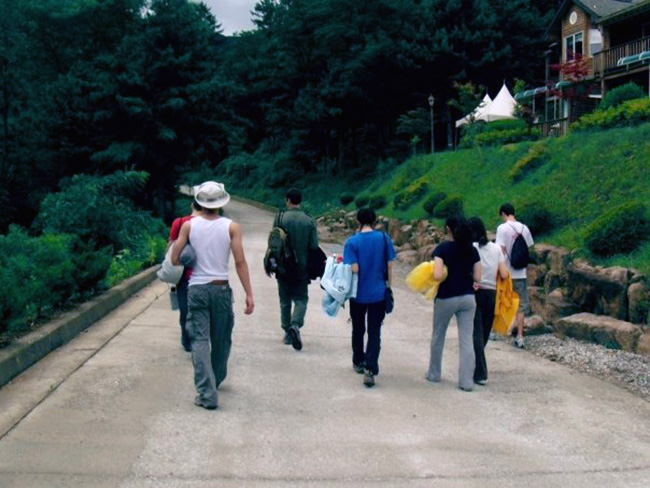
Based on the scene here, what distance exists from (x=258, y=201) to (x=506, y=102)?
28.6 m

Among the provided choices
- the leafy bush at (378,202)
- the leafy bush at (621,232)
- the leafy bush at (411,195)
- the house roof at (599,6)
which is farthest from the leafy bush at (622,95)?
the house roof at (599,6)

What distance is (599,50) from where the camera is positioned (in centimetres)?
3866

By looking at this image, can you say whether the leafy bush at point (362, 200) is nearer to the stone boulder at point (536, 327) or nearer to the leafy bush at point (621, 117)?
the leafy bush at point (621, 117)

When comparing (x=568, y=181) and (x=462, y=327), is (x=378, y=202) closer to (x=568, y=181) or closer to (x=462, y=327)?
(x=568, y=181)

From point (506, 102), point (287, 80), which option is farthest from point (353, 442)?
point (287, 80)

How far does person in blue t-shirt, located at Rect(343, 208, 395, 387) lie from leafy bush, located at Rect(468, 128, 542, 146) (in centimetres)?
2110

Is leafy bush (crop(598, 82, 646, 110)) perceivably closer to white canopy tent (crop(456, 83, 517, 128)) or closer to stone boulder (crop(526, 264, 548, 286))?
white canopy tent (crop(456, 83, 517, 128))

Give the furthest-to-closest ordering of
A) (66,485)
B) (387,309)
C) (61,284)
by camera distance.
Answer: (61,284)
(387,309)
(66,485)

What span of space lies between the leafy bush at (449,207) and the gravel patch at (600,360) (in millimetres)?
12537

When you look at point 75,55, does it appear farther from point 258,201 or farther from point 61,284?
point 61,284

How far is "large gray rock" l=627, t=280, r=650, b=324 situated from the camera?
1102cm

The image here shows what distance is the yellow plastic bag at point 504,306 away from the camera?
9.14 m

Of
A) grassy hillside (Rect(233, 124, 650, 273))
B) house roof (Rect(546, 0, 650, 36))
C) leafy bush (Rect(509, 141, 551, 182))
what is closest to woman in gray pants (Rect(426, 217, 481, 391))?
grassy hillside (Rect(233, 124, 650, 273))

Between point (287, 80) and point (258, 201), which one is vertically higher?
point (287, 80)
